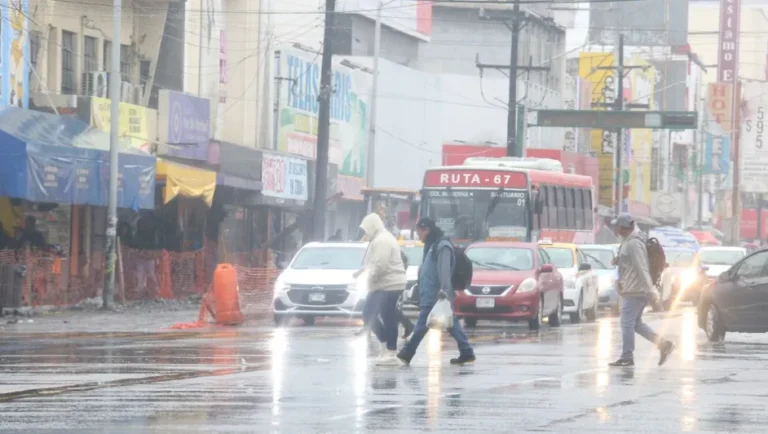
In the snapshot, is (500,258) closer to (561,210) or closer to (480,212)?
(480,212)

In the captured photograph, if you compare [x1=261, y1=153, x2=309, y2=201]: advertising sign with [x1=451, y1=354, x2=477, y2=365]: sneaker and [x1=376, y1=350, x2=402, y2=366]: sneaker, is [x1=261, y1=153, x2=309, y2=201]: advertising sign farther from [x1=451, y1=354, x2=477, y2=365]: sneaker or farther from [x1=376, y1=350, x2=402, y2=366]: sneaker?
[x1=451, y1=354, x2=477, y2=365]: sneaker

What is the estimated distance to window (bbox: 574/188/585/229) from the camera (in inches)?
1820

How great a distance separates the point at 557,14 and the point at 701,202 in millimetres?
23504

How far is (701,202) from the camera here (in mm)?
120562

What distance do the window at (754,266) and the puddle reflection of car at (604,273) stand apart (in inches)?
447

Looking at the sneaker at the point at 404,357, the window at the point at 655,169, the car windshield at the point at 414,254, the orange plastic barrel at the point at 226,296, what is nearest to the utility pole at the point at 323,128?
the car windshield at the point at 414,254

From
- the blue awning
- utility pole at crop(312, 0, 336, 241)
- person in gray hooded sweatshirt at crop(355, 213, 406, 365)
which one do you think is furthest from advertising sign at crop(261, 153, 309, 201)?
person in gray hooded sweatshirt at crop(355, 213, 406, 365)

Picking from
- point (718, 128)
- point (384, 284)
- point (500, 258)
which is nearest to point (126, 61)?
point (500, 258)

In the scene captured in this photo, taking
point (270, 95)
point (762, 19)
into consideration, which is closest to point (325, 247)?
point (270, 95)

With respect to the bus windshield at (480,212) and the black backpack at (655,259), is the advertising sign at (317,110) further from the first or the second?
the black backpack at (655,259)

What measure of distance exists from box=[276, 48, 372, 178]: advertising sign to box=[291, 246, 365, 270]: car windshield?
1621 centimetres

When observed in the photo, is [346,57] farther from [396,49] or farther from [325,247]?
[325,247]

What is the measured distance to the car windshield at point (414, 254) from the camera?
3463cm

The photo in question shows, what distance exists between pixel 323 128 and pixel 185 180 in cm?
541
